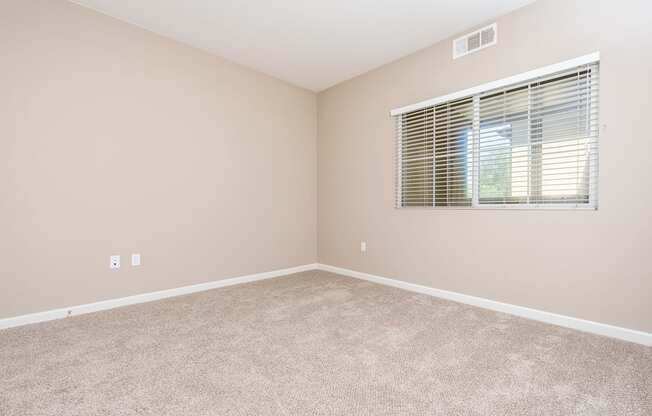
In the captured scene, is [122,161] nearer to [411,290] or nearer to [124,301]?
[124,301]

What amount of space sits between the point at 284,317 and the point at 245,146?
6.99ft

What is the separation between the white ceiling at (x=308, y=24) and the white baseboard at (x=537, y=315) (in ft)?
8.27

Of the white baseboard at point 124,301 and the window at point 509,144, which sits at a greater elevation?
the window at point 509,144

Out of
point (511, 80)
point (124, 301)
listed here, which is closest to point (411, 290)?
point (511, 80)

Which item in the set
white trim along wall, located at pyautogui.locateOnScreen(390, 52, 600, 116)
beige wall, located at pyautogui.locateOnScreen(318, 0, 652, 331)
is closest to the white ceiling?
beige wall, located at pyautogui.locateOnScreen(318, 0, 652, 331)

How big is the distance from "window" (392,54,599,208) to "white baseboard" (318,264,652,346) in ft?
2.84

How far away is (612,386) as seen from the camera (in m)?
1.61

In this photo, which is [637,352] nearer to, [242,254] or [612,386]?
[612,386]

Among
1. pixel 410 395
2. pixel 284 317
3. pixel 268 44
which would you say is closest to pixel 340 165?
pixel 268 44

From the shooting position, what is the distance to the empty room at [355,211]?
1695 millimetres

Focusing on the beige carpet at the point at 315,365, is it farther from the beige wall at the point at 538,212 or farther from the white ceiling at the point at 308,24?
the white ceiling at the point at 308,24

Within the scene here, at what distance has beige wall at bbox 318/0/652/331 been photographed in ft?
6.89

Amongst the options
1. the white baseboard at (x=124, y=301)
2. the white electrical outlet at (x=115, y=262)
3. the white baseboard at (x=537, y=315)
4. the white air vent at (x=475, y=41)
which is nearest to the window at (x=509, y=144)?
the white air vent at (x=475, y=41)

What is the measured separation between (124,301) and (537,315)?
141 inches
